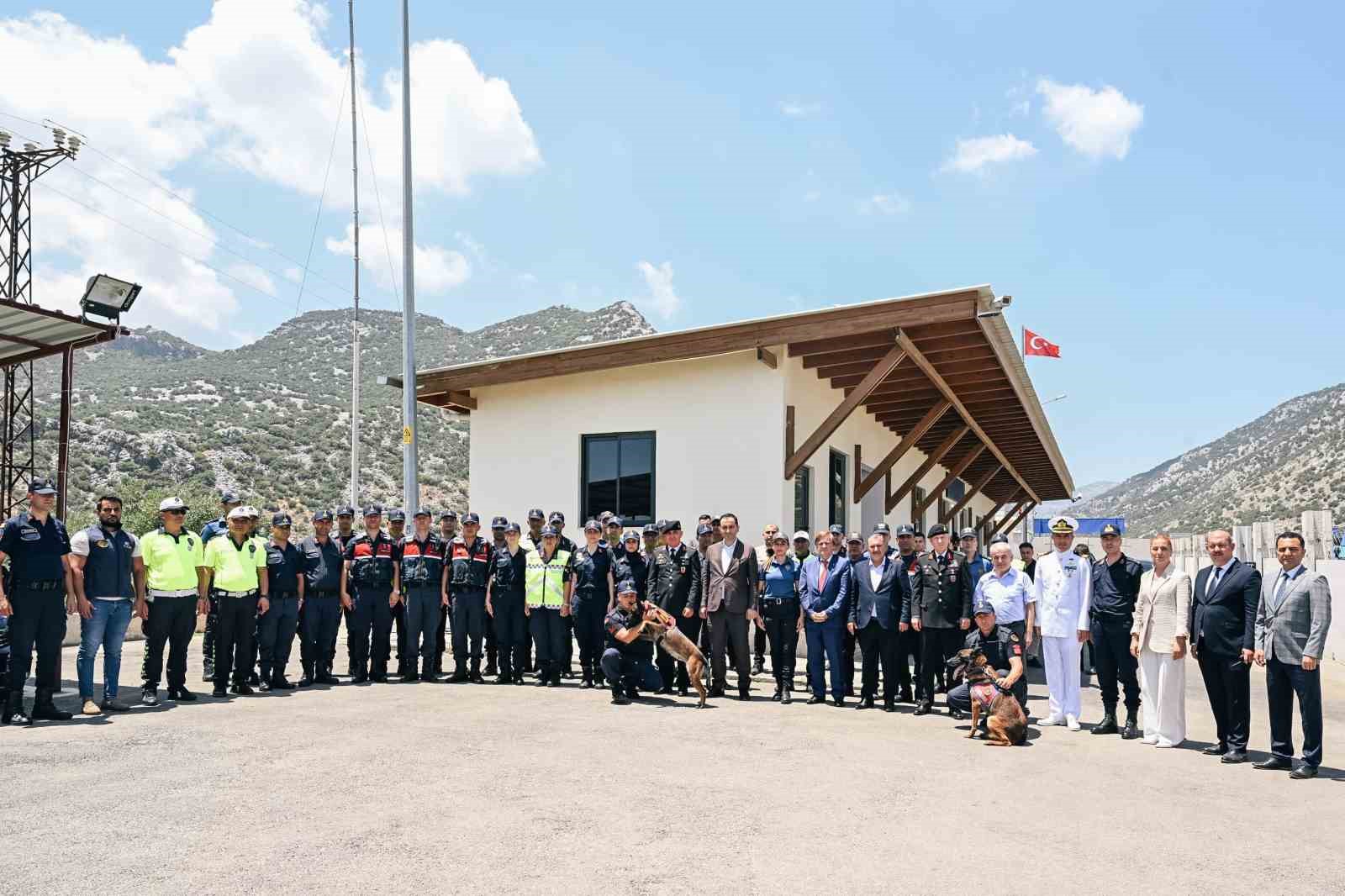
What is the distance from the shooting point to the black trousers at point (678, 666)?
9680 mm

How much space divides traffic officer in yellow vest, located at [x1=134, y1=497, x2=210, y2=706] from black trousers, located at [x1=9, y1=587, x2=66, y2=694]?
76 cm

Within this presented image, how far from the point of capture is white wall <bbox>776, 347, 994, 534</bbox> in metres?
13.8

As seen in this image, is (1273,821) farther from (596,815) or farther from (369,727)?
(369,727)

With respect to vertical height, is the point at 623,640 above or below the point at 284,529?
below

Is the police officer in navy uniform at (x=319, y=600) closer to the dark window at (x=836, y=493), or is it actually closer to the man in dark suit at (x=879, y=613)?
the man in dark suit at (x=879, y=613)

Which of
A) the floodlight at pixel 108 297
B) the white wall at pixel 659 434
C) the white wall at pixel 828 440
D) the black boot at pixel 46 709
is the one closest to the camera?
the black boot at pixel 46 709

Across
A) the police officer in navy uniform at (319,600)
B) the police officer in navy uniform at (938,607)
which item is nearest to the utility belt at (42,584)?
the police officer in navy uniform at (319,600)

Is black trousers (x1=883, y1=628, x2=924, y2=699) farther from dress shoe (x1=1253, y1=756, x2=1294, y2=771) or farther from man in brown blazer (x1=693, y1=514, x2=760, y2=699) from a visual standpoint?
dress shoe (x1=1253, y1=756, x2=1294, y2=771)

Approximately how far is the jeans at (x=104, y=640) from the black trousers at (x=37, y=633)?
0.22 metres

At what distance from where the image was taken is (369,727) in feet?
24.4

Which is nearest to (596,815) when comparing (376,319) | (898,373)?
(898,373)

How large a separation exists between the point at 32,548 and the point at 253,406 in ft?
149

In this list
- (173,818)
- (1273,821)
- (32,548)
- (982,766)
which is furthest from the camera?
(32,548)

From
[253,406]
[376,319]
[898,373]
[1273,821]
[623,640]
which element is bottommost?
[1273,821]
